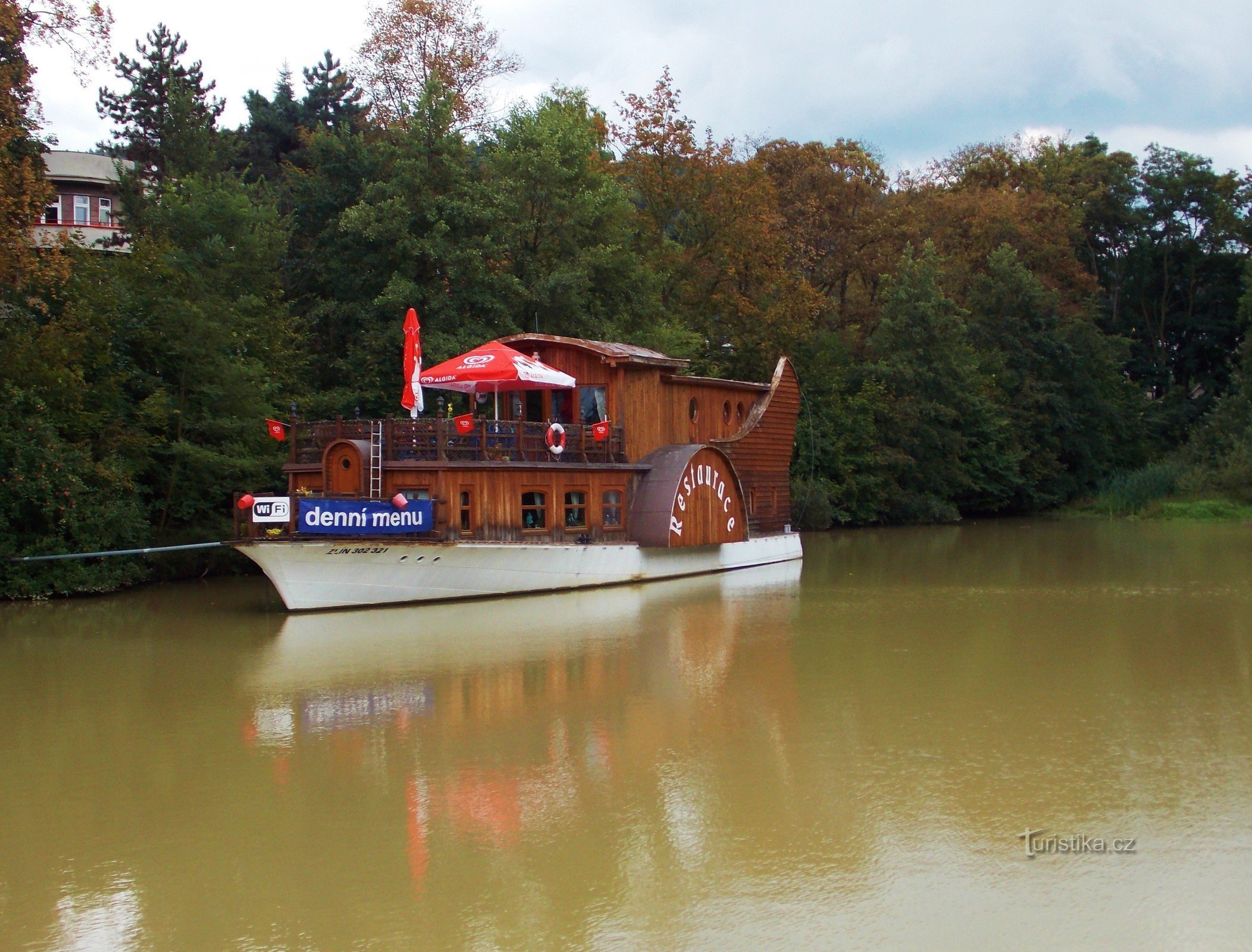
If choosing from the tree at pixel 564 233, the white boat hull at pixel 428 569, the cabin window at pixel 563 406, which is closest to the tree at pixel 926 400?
the tree at pixel 564 233

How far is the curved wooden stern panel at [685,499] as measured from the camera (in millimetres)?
20453

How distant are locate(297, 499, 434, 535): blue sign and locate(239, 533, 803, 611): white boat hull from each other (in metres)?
0.20

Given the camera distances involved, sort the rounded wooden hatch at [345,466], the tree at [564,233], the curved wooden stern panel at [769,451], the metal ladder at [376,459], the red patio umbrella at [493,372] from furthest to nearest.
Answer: the tree at [564,233]
the curved wooden stern panel at [769,451]
the red patio umbrella at [493,372]
the rounded wooden hatch at [345,466]
the metal ladder at [376,459]

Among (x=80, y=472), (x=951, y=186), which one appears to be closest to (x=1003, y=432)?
(x=951, y=186)

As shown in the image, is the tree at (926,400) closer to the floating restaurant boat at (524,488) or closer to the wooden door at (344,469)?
the floating restaurant boat at (524,488)

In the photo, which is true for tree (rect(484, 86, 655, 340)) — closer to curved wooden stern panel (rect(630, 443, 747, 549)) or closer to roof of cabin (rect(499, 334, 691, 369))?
roof of cabin (rect(499, 334, 691, 369))

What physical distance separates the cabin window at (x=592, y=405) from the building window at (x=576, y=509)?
1663 mm

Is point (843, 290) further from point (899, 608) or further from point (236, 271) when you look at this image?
point (899, 608)

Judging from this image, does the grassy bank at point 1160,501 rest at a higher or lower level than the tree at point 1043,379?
lower

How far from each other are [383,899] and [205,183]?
23508mm

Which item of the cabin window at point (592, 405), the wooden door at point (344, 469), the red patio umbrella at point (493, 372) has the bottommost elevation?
the wooden door at point (344, 469)

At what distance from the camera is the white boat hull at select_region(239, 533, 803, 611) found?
16.3 m

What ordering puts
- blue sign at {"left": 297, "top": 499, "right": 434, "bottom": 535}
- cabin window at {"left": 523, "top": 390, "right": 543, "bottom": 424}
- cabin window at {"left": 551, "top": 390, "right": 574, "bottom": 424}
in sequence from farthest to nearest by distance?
1. cabin window at {"left": 523, "top": 390, "right": 543, "bottom": 424}
2. cabin window at {"left": 551, "top": 390, "right": 574, "bottom": 424}
3. blue sign at {"left": 297, "top": 499, "right": 434, "bottom": 535}

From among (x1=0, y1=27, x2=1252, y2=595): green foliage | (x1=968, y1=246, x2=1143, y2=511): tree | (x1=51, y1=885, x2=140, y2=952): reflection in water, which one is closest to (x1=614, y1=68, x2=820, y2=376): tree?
(x1=0, y1=27, x2=1252, y2=595): green foliage
